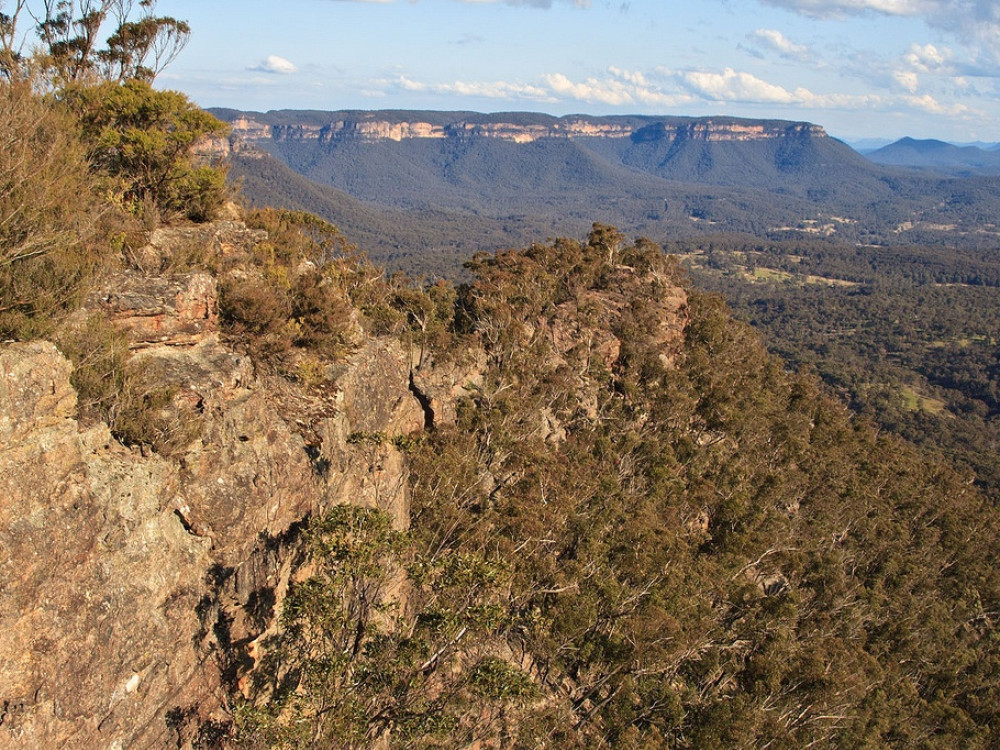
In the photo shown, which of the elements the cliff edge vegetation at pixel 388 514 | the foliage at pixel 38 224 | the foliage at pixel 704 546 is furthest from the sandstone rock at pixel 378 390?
the foliage at pixel 38 224

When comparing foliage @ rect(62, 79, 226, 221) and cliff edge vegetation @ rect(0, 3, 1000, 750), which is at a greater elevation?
foliage @ rect(62, 79, 226, 221)

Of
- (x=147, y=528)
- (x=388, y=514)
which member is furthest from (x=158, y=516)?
(x=388, y=514)

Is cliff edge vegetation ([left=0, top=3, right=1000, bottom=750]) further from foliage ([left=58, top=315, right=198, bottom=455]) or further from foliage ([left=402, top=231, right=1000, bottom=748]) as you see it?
foliage ([left=402, top=231, right=1000, bottom=748])

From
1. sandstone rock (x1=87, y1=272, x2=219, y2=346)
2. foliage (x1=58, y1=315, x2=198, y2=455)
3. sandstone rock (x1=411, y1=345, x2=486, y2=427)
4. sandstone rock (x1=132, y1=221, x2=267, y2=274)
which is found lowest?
sandstone rock (x1=411, y1=345, x2=486, y2=427)

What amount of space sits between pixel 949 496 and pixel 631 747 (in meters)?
34.7

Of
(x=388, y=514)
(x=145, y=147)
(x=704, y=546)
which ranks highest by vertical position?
(x=145, y=147)

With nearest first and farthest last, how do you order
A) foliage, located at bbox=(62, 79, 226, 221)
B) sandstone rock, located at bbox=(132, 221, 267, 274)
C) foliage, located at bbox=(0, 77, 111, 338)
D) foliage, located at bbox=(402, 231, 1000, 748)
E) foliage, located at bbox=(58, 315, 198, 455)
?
foliage, located at bbox=(0, 77, 111, 338), foliage, located at bbox=(58, 315, 198, 455), sandstone rock, located at bbox=(132, 221, 267, 274), foliage, located at bbox=(62, 79, 226, 221), foliage, located at bbox=(402, 231, 1000, 748)

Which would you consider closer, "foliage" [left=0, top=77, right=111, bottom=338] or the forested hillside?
"foliage" [left=0, top=77, right=111, bottom=338]

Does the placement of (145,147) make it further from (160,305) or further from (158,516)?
(158,516)

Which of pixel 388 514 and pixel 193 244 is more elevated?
pixel 193 244

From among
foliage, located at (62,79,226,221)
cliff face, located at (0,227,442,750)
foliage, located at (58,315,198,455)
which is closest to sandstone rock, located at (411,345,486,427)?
cliff face, located at (0,227,442,750)

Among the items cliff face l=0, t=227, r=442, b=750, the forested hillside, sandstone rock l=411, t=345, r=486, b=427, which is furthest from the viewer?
the forested hillside

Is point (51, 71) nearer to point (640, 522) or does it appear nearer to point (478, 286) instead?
point (478, 286)

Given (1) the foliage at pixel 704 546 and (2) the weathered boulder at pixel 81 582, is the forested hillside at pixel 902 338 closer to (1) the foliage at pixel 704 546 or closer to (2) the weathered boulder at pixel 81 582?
(1) the foliage at pixel 704 546
